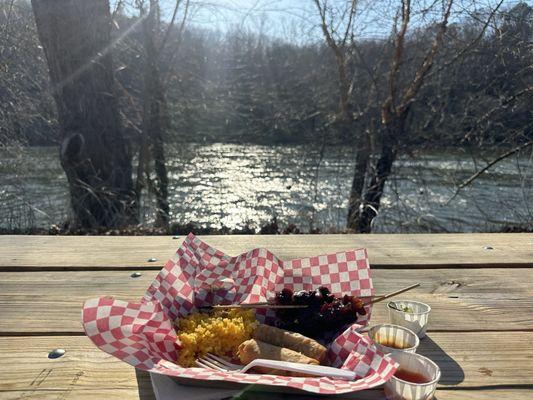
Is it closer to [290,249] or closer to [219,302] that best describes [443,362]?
[219,302]

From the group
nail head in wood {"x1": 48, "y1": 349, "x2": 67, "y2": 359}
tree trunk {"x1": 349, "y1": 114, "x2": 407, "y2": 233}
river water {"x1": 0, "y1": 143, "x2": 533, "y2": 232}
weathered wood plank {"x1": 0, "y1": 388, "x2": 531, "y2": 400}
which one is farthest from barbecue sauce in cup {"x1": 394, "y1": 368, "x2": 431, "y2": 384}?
tree trunk {"x1": 349, "y1": 114, "x2": 407, "y2": 233}

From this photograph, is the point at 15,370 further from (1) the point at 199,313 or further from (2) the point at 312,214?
(2) the point at 312,214

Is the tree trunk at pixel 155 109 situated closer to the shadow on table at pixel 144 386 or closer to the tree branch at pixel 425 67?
the tree branch at pixel 425 67

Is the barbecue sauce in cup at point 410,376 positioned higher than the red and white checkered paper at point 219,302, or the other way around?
the red and white checkered paper at point 219,302

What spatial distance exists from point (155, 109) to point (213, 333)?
195 inches

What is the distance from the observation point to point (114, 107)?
13.7ft

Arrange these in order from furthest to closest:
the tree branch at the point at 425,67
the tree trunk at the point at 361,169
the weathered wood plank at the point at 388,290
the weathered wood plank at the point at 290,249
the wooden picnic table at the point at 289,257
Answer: the tree trunk at the point at 361,169 < the tree branch at the point at 425,67 < the weathered wood plank at the point at 290,249 < the weathered wood plank at the point at 388,290 < the wooden picnic table at the point at 289,257

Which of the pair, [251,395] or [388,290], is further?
[388,290]

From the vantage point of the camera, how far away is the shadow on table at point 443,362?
877 mm

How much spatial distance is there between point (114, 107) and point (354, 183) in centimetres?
248

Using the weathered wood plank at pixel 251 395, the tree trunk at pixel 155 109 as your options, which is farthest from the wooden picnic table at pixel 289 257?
the tree trunk at pixel 155 109

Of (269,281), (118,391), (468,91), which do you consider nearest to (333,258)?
(269,281)

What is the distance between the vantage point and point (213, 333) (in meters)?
0.87

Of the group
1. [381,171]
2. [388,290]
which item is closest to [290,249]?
[388,290]
